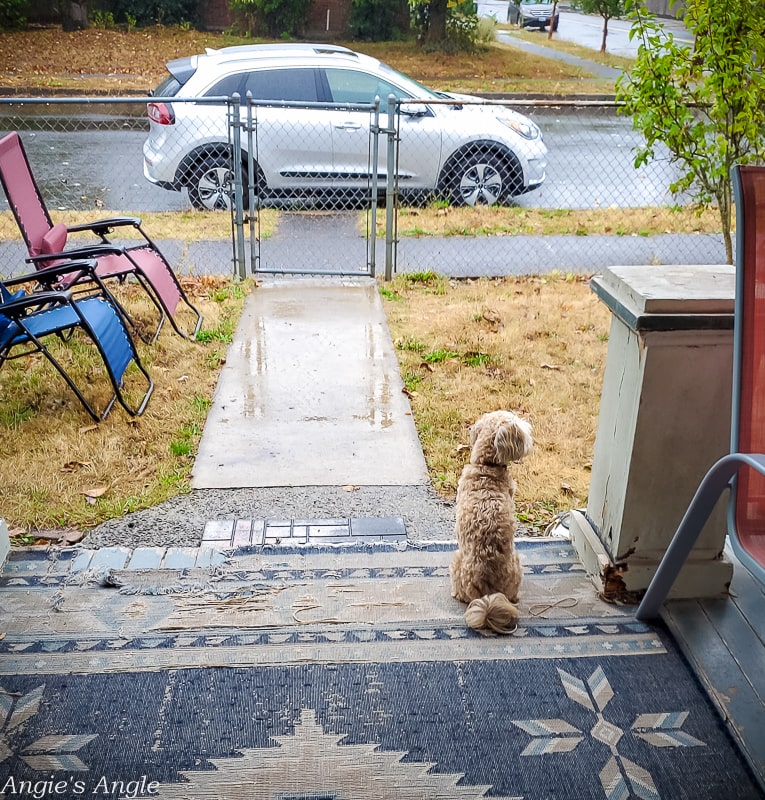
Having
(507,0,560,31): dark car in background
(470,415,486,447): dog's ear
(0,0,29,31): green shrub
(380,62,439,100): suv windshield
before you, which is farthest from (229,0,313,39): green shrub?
(470,415,486,447): dog's ear

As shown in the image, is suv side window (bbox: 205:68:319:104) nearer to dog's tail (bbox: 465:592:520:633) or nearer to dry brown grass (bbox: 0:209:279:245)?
dry brown grass (bbox: 0:209:279:245)

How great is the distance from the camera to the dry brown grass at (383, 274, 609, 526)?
4.25 meters

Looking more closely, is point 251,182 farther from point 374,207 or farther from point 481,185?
point 481,185

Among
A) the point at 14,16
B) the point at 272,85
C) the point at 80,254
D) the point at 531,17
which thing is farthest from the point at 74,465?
the point at 531,17

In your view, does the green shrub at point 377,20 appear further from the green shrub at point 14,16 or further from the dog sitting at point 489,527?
the dog sitting at point 489,527

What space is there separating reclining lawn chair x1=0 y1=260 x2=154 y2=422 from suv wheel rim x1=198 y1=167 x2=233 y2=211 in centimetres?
374

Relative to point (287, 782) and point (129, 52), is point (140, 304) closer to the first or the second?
point (287, 782)

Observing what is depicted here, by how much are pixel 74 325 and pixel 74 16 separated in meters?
22.3

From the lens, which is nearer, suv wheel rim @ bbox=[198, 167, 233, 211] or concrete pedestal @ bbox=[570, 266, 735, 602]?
concrete pedestal @ bbox=[570, 266, 735, 602]

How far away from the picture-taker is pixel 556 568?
3137 mm

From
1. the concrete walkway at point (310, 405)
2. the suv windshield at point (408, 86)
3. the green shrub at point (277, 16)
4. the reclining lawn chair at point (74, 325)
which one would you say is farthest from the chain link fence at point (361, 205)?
the green shrub at point (277, 16)

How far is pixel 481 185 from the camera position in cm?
920

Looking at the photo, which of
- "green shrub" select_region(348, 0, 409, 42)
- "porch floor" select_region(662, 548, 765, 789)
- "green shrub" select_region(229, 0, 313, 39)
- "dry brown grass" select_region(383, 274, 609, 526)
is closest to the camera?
"porch floor" select_region(662, 548, 765, 789)

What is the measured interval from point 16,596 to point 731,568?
253cm
